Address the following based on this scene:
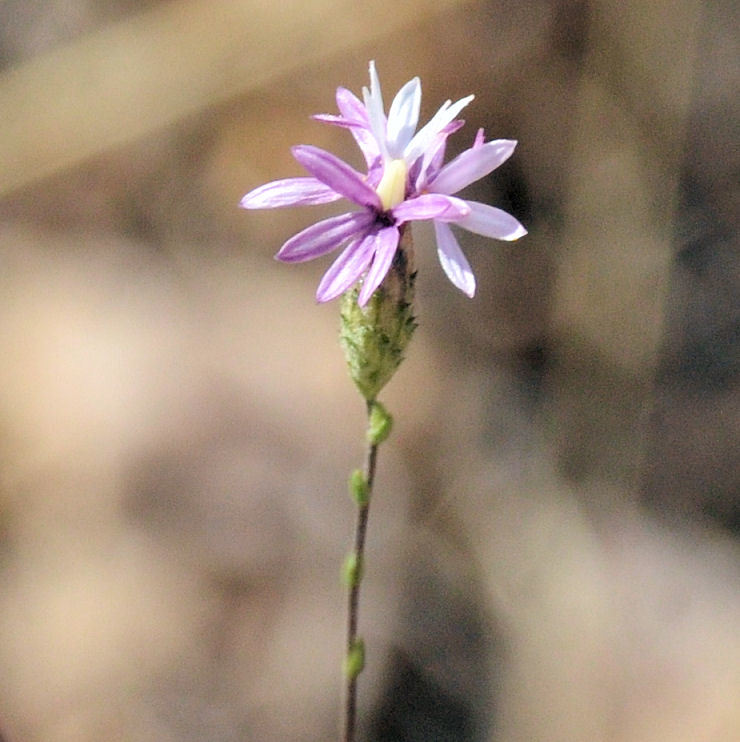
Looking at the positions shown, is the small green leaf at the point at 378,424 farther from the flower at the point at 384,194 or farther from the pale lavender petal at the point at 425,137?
the pale lavender petal at the point at 425,137

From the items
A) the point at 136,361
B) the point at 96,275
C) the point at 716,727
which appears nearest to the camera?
the point at 716,727

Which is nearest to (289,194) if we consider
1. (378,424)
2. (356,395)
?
(378,424)

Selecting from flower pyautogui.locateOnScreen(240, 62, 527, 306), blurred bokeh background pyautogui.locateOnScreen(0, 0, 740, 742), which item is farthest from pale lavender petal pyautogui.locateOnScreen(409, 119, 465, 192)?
blurred bokeh background pyautogui.locateOnScreen(0, 0, 740, 742)

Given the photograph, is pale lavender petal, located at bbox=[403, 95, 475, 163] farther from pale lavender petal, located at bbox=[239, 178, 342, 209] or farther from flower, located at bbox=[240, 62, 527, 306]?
pale lavender petal, located at bbox=[239, 178, 342, 209]

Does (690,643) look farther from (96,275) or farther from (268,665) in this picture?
(96,275)

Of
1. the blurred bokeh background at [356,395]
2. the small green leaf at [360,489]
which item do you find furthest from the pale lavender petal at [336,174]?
the blurred bokeh background at [356,395]

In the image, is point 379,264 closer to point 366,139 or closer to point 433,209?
point 433,209

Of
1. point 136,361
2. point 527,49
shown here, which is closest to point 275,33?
point 527,49
